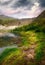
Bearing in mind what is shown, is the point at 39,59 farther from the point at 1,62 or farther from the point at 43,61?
A: the point at 1,62

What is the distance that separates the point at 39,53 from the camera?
49.7 metres

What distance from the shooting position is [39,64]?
44469mm

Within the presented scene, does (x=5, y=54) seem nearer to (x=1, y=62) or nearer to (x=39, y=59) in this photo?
(x=1, y=62)

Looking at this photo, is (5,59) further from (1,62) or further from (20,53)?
(20,53)

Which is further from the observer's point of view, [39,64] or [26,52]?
[26,52]

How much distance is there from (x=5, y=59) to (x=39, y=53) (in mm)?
7745

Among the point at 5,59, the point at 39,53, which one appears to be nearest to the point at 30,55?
the point at 39,53

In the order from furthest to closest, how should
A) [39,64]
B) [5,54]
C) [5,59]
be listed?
[5,54] < [5,59] < [39,64]

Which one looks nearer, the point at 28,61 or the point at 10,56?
the point at 28,61

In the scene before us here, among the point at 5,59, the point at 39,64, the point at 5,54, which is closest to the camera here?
the point at 39,64

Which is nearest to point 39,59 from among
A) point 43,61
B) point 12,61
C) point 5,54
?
point 43,61

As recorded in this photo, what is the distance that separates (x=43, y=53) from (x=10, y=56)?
24.4ft

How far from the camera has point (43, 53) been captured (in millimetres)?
49781

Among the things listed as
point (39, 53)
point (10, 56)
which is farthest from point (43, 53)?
point (10, 56)
